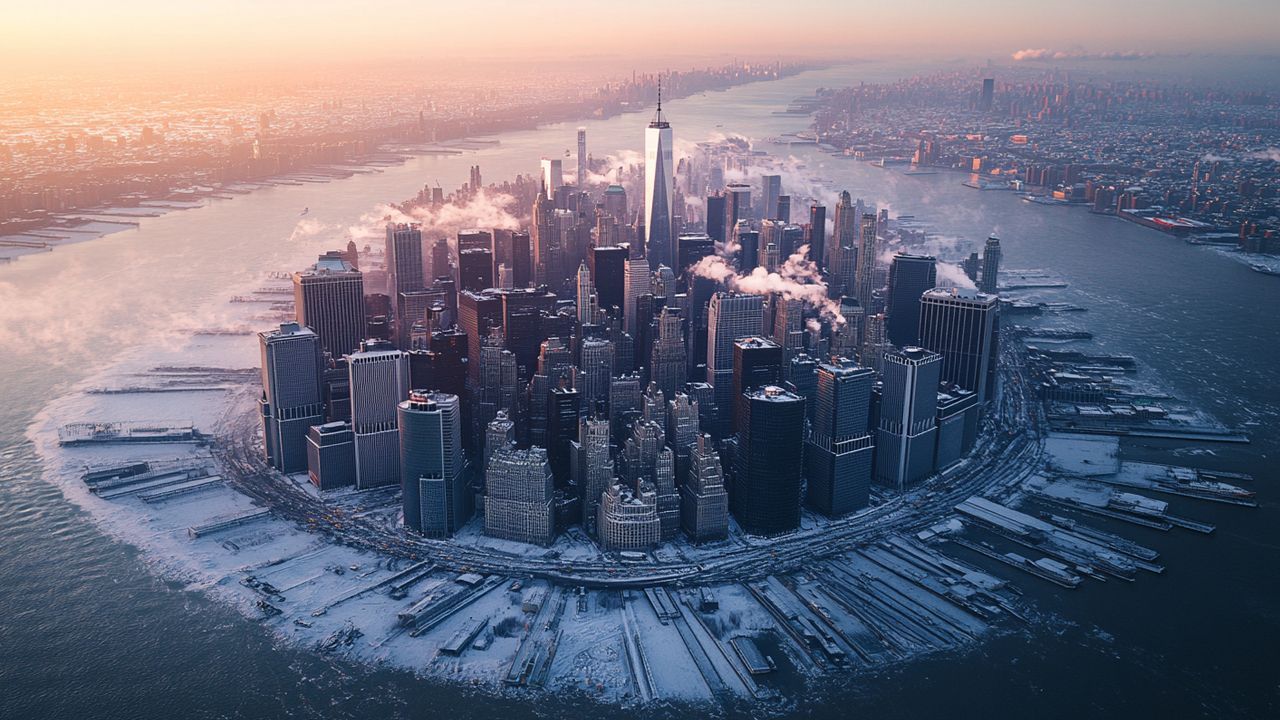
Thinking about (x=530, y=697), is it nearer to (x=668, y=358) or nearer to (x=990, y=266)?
(x=668, y=358)

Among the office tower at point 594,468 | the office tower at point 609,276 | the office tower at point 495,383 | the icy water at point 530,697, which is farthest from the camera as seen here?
the office tower at point 609,276

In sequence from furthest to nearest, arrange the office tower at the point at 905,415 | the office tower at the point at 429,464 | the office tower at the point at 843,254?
1. the office tower at the point at 843,254
2. the office tower at the point at 905,415
3. the office tower at the point at 429,464

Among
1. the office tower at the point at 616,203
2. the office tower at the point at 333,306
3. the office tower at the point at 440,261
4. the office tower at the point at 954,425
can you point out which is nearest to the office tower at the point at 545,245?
the office tower at the point at 440,261

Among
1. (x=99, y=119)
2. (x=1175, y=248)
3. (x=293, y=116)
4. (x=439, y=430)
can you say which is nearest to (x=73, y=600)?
(x=439, y=430)

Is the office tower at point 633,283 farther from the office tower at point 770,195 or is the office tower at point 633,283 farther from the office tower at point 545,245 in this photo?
the office tower at point 770,195

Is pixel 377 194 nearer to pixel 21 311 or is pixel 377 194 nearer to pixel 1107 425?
pixel 21 311

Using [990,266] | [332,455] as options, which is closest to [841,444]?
[332,455]
